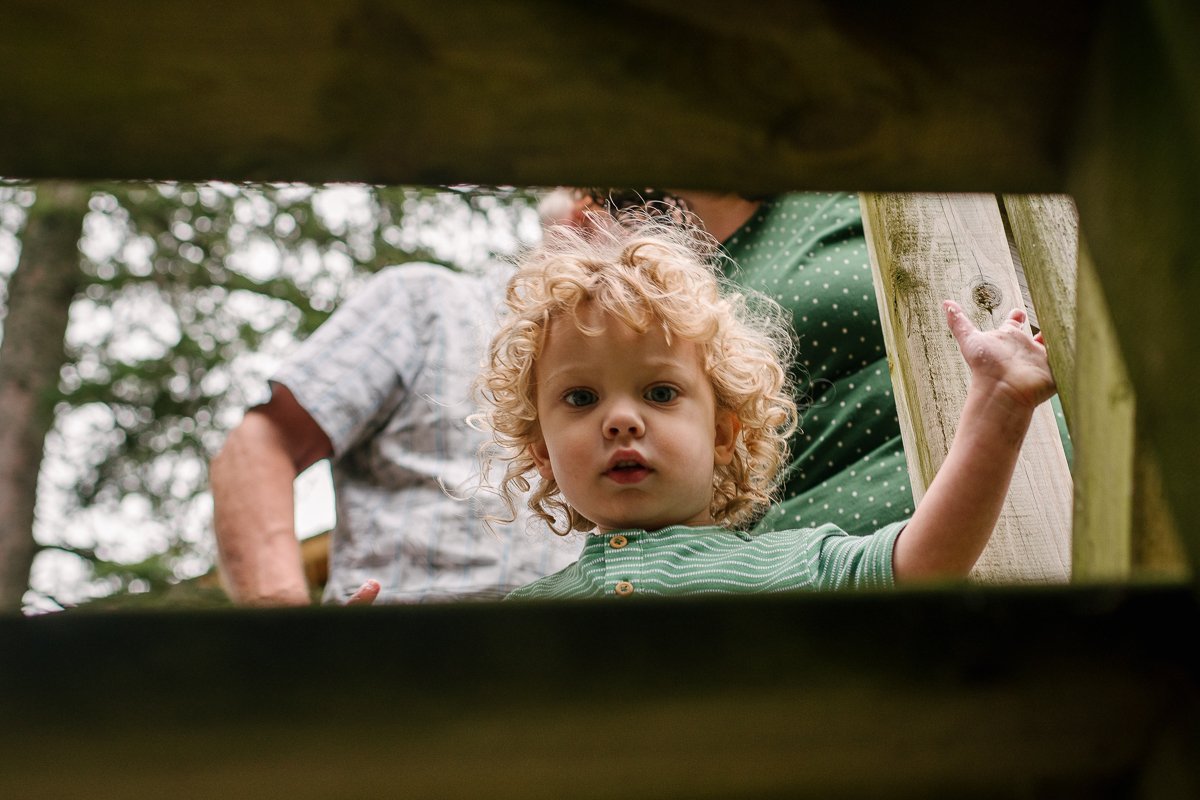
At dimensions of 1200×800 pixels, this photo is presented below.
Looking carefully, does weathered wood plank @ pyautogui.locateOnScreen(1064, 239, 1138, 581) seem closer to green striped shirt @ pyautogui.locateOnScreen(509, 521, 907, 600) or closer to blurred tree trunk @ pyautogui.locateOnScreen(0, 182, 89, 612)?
green striped shirt @ pyautogui.locateOnScreen(509, 521, 907, 600)

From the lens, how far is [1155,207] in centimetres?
45

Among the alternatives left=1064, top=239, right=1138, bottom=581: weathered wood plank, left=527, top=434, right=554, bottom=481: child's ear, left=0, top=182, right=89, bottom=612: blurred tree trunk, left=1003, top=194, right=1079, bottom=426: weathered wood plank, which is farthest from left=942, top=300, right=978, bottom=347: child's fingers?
left=0, top=182, right=89, bottom=612: blurred tree trunk

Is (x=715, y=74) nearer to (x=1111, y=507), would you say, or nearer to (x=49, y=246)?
(x=1111, y=507)

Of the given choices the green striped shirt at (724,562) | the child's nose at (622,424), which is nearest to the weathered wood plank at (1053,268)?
the green striped shirt at (724,562)

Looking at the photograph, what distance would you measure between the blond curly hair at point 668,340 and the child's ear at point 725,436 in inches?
0.5

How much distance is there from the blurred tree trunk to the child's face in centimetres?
444

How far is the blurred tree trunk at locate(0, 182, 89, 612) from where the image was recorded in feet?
19.2

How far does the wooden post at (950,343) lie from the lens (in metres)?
1.68

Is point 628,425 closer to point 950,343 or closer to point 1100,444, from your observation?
point 950,343

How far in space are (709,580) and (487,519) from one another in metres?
0.69

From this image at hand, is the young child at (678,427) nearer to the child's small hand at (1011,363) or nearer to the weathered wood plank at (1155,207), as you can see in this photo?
the child's small hand at (1011,363)

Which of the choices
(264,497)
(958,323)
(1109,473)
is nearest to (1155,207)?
(1109,473)

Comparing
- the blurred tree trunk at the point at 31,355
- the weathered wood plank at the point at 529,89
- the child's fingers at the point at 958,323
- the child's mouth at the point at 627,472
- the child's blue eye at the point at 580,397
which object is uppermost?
the blurred tree trunk at the point at 31,355

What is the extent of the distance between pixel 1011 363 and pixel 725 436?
60 cm
